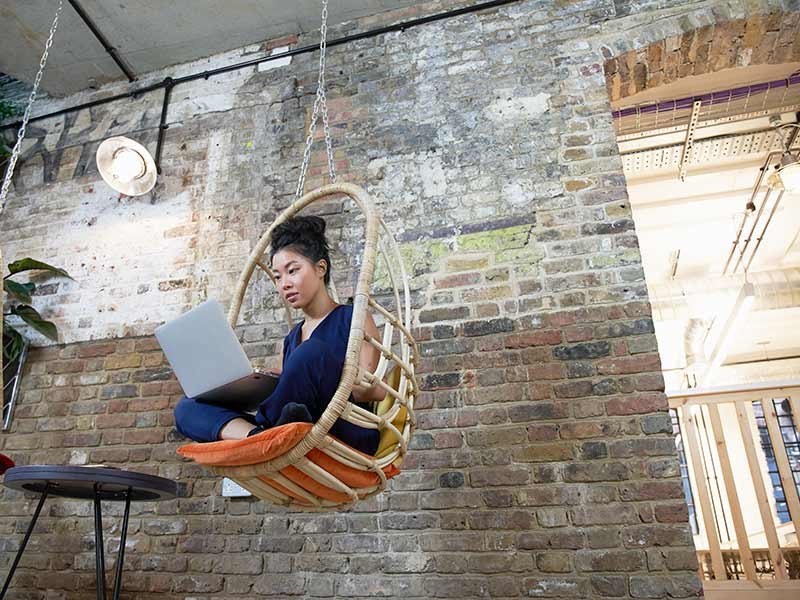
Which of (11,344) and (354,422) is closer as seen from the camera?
(354,422)

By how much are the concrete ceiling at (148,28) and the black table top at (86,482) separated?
2.65 meters

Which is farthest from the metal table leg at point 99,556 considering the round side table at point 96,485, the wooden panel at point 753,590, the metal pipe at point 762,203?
the metal pipe at point 762,203

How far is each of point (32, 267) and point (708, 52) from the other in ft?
12.1

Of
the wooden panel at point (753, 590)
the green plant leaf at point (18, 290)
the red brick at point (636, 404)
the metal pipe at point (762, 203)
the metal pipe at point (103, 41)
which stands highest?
the metal pipe at point (103, 41)

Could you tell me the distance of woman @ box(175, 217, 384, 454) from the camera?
1.38 meters

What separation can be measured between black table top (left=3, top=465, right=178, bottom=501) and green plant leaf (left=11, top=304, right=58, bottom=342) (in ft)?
4.24

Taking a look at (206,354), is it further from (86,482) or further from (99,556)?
(99,556)

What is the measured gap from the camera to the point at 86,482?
6.09 feet

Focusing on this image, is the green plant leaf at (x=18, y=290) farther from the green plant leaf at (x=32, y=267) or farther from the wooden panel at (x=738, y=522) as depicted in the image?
the wooden panel at (x=738, y=522)

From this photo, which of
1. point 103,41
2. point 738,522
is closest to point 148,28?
point 103,41

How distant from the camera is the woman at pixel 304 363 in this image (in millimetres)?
1376

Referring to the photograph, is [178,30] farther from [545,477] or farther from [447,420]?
[545,477]

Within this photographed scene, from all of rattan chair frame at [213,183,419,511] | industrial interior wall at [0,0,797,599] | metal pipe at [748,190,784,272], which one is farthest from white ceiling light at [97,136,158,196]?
metal pipe at [748,190,784,272]

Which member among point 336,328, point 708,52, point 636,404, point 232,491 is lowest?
point 232,491
